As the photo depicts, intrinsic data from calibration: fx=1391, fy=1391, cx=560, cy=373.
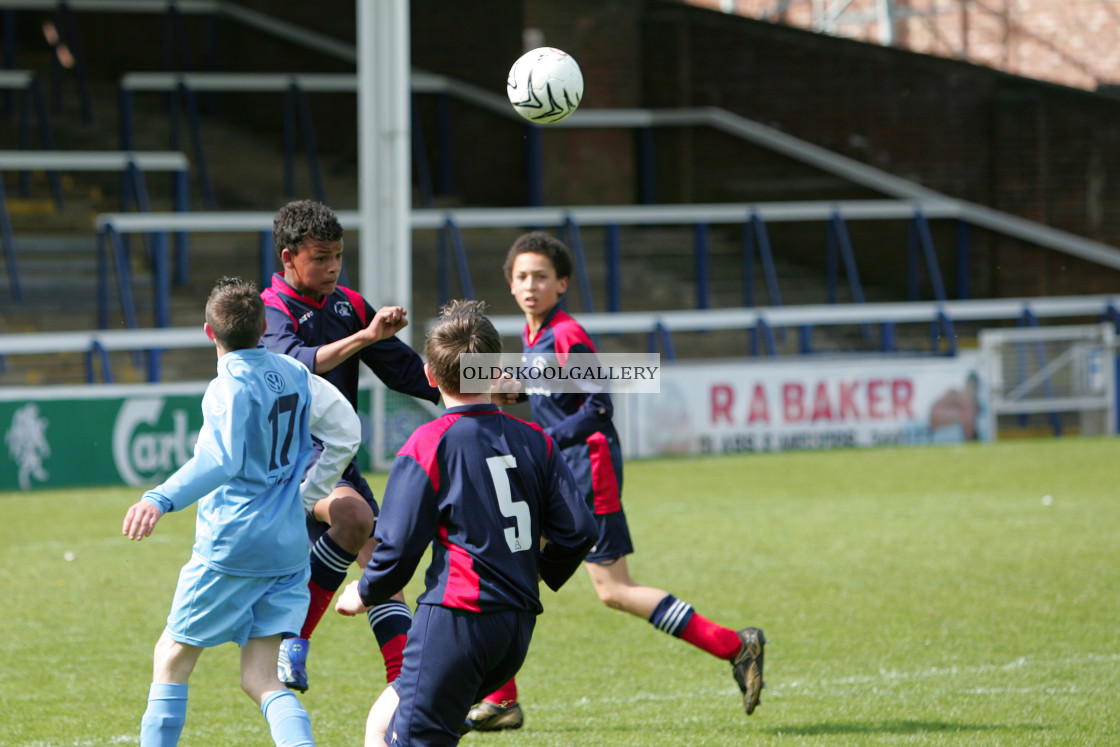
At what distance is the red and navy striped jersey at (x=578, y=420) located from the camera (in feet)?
17.4

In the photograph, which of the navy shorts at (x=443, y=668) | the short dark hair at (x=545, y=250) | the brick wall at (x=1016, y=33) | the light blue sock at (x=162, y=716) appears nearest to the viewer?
the navy shorts at (x=443, y=668)

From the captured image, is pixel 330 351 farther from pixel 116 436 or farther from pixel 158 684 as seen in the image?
pixel 116 436

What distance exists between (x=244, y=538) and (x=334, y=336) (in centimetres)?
122

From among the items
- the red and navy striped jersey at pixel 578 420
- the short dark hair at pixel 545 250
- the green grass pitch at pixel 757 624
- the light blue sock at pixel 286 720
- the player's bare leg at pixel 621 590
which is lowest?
the green grass pitch at pixel 757 624

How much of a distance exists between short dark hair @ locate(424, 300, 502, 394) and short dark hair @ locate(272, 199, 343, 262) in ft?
3.74

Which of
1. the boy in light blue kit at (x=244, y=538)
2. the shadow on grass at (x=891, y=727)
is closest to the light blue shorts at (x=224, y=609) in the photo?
the boy in light blue kit at (x=244, y=538)

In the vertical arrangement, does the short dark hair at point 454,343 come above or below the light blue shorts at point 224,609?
above

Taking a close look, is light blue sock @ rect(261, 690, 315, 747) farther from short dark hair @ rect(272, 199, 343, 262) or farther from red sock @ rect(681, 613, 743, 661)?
red sock @ rect(681, 613, 743, 661)

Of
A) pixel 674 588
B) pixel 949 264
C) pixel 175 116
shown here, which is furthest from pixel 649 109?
pixel 674 588

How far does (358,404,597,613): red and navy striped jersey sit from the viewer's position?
3.60 metres

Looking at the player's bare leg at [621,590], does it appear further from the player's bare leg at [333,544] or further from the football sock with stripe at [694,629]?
the player's bare leg at [333,544]

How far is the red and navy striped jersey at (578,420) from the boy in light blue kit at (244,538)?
142cm

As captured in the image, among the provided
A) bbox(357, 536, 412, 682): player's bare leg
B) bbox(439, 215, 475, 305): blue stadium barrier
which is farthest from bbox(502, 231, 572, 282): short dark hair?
bbox(439, 215, 475, 305): blue stadium barrier

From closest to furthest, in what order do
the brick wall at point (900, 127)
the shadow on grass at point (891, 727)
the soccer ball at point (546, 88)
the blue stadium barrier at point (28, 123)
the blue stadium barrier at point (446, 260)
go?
the shadow on grass at point (891, 727) < the soccer ball at point (546, 88) < the blue stadium barrier at point (446, 260) < the blue stadium barrier at point (28, 123) < the brick wall at point (900, 127)
